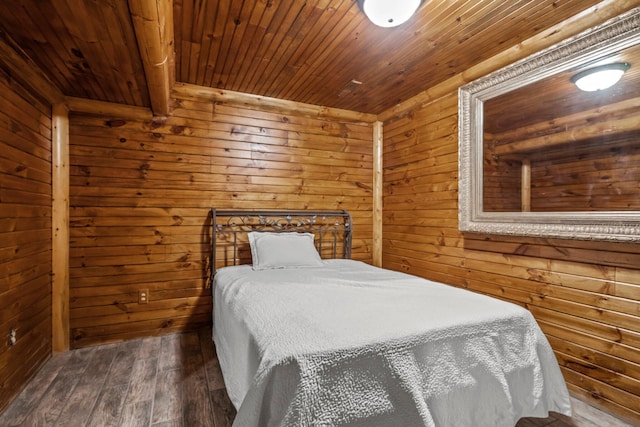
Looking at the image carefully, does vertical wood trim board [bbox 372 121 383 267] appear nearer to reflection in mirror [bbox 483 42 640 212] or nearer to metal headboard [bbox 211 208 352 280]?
metal headboard [bbox 211 208 352 280]

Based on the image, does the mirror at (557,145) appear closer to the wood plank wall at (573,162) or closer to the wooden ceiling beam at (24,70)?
the wood plank wall at (573,162)

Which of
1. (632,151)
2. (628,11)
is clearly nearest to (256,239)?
(632,151)

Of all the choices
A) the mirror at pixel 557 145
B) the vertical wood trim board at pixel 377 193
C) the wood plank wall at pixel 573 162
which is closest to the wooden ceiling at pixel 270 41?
the mirror at pixel 557 145

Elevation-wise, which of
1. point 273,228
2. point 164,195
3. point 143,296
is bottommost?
point 143,296

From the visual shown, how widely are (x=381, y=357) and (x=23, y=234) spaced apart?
7.47ft

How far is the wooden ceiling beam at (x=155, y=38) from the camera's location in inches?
53.1

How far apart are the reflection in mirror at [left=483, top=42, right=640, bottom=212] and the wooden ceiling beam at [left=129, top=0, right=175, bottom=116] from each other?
2205mm

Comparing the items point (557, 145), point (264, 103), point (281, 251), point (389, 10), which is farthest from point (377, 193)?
point (389, 10)

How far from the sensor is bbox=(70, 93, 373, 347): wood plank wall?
2576 millimetres

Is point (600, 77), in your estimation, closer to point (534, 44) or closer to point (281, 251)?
point (534, 44)

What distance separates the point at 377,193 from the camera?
361 cm

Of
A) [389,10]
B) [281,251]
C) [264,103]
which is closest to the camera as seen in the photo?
[389,10]

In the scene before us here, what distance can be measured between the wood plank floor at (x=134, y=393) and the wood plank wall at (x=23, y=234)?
0.15 m

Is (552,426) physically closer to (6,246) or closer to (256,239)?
(256,239)
